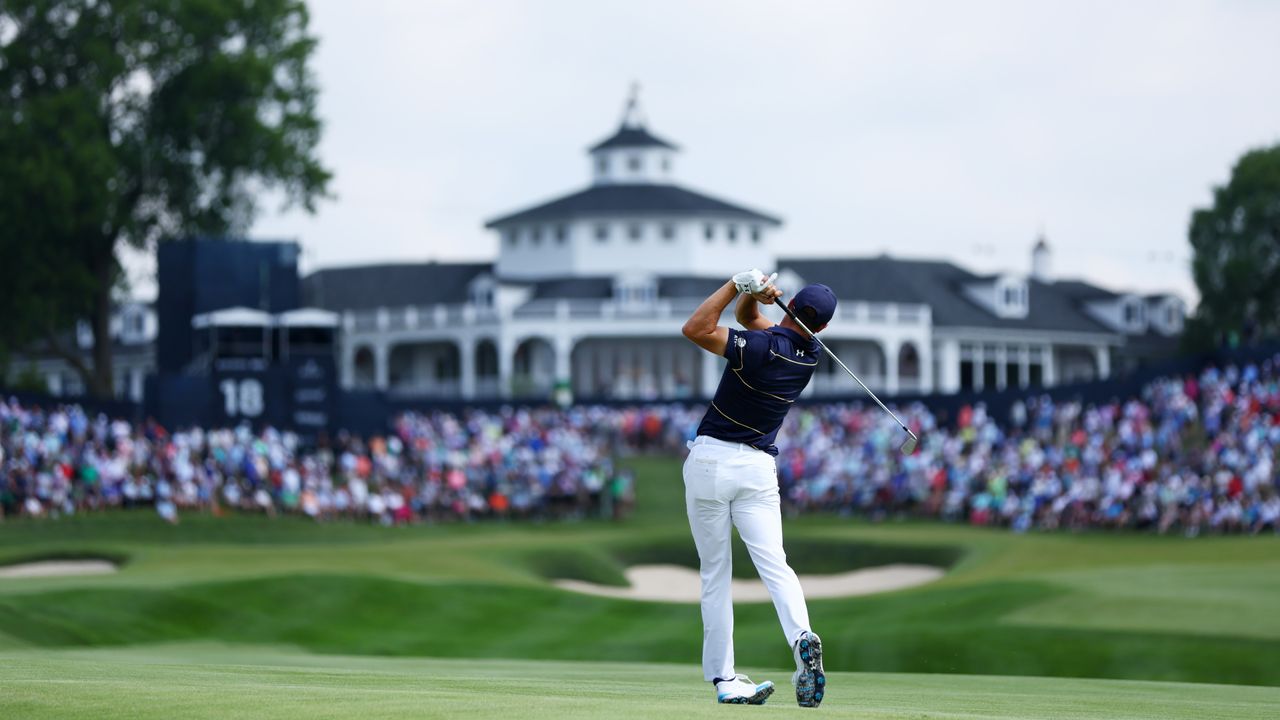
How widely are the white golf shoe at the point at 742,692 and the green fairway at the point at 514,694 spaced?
3.9 inches

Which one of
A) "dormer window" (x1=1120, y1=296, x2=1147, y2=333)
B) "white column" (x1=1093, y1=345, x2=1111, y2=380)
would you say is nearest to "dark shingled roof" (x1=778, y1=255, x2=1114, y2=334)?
"white column" (x1=1093, y1=345, x2=1111, y2=380)

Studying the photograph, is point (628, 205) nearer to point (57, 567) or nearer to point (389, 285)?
point (389, 285)

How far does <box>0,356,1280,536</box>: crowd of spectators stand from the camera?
122ft

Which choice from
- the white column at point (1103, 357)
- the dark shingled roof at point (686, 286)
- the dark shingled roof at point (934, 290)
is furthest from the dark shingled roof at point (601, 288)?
the white column at point (1103, 357)

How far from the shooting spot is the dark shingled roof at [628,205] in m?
78.8

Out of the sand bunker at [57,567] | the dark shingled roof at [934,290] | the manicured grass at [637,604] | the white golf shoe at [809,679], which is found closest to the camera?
the white golf shoe at [809,679]

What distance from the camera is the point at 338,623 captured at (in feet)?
80.4

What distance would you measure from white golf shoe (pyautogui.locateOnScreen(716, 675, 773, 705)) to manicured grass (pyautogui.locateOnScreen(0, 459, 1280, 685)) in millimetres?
9085

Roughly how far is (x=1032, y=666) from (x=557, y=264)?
60807mm

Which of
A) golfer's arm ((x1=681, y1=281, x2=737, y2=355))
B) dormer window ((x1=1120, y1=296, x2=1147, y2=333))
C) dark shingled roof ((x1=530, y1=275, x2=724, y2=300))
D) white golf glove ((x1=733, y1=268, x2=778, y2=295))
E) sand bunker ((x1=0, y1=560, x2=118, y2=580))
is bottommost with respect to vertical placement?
sand bunker ((x1=0, y1=560, x2=118, y2=580))

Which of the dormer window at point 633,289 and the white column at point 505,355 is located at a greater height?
the dormer window at point 633,289

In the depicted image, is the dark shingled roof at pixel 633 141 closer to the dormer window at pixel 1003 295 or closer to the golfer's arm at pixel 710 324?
the dormer window at pixel 1003 295

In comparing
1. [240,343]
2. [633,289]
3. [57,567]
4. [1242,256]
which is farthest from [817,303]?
[1242,256]

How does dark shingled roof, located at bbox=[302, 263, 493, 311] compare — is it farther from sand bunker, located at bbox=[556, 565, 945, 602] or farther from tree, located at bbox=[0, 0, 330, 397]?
sand bunker, located at bbox=[556, 565, 945, 602]
